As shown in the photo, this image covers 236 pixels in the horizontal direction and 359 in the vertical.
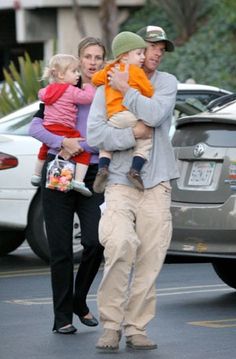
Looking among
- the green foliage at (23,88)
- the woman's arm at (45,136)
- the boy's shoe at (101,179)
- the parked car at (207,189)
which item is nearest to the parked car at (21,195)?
the parked car at (207,189)

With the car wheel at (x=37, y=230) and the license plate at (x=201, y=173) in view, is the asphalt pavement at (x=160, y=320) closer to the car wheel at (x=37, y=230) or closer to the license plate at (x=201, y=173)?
the car wheel at (x=37, y=230)

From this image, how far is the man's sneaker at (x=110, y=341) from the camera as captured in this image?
7.47 m

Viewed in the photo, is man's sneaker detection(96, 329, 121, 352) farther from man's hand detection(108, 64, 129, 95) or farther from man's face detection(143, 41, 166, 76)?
man's face detection(143, 41, 166, 76)

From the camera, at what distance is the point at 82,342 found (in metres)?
7.91

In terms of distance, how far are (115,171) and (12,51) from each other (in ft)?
85.4

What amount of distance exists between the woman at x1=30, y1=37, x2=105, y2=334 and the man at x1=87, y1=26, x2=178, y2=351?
1.54 ft

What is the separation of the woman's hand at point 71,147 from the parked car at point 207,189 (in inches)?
49.9

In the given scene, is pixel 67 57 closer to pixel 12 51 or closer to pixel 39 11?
pixel 39 11

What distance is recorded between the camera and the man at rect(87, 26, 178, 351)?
740 centimetres

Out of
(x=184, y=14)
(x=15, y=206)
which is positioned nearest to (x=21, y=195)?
(x=15, y=206)

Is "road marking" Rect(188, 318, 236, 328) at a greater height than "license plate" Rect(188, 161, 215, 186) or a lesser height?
lesser

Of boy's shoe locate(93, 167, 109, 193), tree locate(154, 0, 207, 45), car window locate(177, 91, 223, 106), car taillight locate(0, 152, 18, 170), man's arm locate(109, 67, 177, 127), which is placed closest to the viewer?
man's arm locate(109, 67, 177, 127)

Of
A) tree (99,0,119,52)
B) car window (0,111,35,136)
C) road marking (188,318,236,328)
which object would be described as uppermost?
tree (99,0,119,52)

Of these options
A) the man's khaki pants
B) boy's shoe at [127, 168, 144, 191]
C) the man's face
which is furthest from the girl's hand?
the man's face
